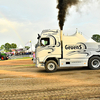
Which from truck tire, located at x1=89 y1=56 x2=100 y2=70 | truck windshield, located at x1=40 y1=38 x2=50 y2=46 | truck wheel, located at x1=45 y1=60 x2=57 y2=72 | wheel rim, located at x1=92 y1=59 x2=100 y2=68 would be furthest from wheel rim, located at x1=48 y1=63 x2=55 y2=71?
wheel rim, located at x1=92 y1=59 x2=100 y2=68

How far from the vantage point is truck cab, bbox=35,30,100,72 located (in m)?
8.83

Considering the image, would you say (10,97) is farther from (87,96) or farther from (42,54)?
(42,54)

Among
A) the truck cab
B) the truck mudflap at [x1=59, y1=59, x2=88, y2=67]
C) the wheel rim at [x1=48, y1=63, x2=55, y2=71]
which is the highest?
the truck cab

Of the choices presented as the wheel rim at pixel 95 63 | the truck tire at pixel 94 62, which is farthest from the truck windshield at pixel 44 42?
the wheel rim at pixel 95 63

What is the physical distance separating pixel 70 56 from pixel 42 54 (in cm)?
205

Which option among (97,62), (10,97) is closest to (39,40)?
(97,62)

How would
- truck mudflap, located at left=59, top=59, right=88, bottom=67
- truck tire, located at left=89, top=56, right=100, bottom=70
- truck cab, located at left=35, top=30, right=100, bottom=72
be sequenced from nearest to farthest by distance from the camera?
truck cab, located at left=35, top=30, right=100, bottom=72
truck mudflap, located at left=59, top=59, right=88, bottom=67
truck tire, located at left=89, top=56, right=100, bottom=70

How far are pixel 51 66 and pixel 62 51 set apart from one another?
1.37m

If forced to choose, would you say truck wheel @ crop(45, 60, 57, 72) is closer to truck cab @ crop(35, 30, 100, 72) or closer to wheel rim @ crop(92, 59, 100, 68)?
truck cab @ crop(35, 30, 100, 72)

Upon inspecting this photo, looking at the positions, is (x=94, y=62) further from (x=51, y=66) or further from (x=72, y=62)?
(x=51, y=66)

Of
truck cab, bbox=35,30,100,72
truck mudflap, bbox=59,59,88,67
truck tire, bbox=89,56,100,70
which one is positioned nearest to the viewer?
truck cab, bbox=35,30,100,72

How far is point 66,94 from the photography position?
4.21 meters

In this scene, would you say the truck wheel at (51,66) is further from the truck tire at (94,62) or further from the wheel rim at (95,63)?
the wheel rim at (95,63)

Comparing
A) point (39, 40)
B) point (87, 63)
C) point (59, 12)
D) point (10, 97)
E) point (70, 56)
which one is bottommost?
point (10, 97)
